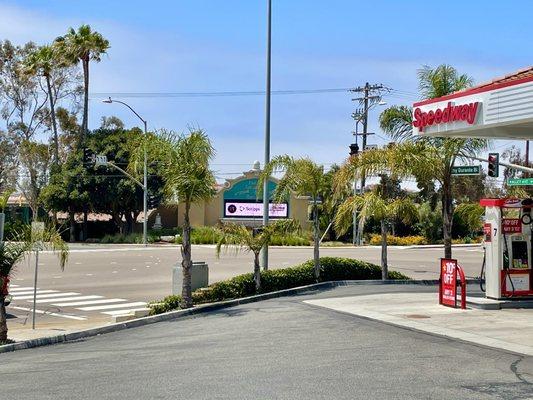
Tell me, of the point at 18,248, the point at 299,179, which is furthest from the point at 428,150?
the point at 18,248

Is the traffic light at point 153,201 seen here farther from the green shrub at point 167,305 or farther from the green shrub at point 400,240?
the green shrub at point 167,305

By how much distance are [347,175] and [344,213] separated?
3.81ft

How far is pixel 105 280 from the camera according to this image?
1081 inches

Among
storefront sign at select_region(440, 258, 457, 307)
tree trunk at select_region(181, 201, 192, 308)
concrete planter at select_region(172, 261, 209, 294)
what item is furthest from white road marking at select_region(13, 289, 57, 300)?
storefront sign at select_region(440, 258, 457, 307)

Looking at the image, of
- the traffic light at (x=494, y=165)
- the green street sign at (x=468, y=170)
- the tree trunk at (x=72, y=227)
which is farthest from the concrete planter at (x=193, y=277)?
the tree trunk at (x=72, y=227)

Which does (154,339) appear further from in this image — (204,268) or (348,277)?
(348,277)

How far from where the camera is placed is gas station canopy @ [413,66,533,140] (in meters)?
12.8

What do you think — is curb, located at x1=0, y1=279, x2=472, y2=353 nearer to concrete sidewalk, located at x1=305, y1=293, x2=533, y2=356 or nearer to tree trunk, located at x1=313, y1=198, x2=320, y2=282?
tree trunk, located at x1=313, y1=198, x2=320, y2=282

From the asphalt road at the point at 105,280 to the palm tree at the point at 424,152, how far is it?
666 centimetres

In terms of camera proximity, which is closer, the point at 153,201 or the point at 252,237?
the point at 252,237

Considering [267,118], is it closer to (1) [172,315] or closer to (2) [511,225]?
(1) [172,315]

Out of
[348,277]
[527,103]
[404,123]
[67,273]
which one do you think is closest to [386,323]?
[527,103]

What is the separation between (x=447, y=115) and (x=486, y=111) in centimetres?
131

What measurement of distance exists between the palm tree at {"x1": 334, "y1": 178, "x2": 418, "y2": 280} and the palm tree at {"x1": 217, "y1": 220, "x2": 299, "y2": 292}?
2.87 metres
